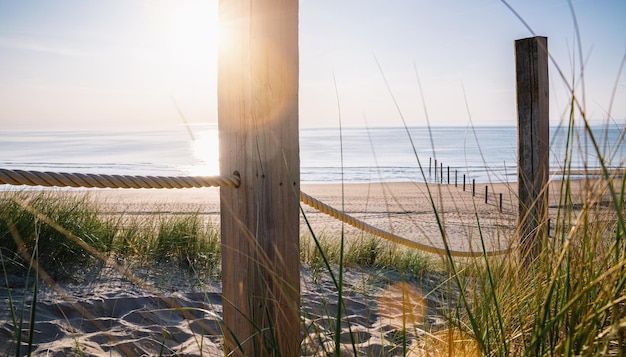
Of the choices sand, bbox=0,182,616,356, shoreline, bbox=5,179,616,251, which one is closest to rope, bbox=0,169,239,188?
sand, bbox=0,182,616,356

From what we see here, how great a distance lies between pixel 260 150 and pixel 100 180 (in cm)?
55

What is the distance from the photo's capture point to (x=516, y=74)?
379cm

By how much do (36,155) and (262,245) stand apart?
31.7 meters

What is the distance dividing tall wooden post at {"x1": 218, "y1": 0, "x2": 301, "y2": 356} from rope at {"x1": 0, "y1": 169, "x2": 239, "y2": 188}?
10cm

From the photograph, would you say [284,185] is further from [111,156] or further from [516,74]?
[111,156]

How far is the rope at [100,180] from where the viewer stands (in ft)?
5.57

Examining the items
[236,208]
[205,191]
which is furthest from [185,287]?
[205,191]

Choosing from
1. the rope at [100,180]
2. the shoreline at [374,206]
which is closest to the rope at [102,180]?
the rope at [100,180]

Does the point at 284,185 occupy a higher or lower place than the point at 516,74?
lower

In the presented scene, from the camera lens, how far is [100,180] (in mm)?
1850

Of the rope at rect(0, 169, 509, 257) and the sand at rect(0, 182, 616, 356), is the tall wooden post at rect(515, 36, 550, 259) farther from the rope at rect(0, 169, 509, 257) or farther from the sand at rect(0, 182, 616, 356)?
the rope at rect(0, 169, 509, 257)

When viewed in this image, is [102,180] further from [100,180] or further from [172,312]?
[172,312]

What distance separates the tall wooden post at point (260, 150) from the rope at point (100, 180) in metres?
0.10

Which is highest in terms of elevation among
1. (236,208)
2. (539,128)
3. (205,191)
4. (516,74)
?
(516,74)
